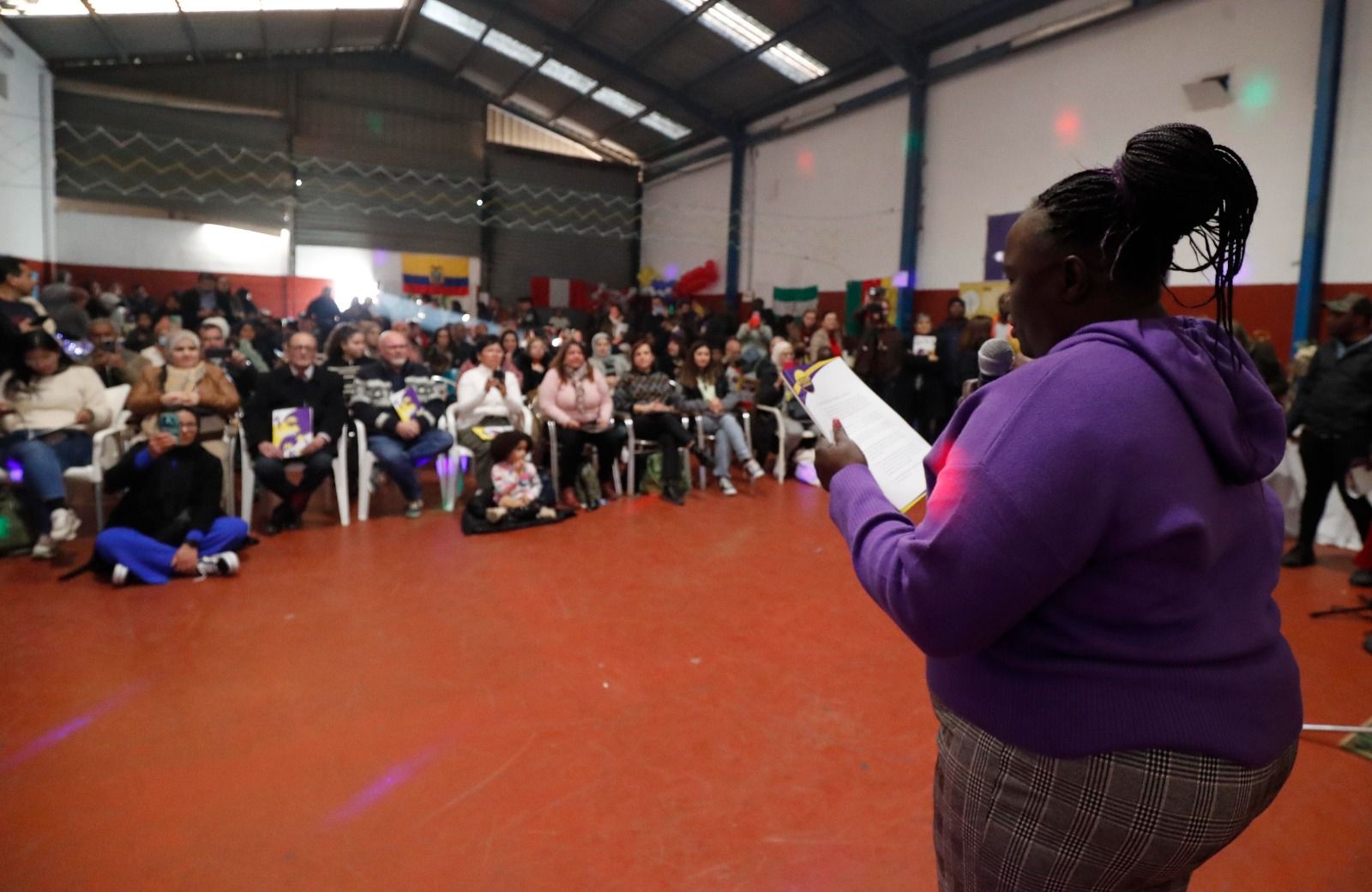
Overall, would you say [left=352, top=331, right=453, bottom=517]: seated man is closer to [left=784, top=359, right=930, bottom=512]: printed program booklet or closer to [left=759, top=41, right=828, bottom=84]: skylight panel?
[left=784, top=359, right=930, bottom=512]: printed program booklet

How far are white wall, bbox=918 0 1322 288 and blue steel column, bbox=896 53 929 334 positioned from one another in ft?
0.34

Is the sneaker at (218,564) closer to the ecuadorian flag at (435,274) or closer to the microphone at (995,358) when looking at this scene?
the microphone at (995,358)

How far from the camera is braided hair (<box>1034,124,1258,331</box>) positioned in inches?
28.2

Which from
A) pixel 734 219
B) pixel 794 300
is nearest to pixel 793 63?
pixel 734 219

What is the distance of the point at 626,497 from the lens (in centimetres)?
538

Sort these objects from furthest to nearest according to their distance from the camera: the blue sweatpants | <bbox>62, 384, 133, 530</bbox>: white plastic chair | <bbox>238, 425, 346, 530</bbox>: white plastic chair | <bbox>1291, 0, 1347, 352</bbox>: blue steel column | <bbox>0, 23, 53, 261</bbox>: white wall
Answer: <bbox>0, 23, 53, 261</bbox>: white wall
<bbox>1291, 0, 1347, 352</bbox>: blue steel column
<bbox>238, 425, 346, 530</bbox>: white plastic chair
<bbox>62, 384, 133, 530</bbox>: white plastic chair
the blue sweatpants

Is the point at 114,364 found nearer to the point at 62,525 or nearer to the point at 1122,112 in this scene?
the point at 62,525

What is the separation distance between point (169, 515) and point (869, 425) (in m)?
3.51

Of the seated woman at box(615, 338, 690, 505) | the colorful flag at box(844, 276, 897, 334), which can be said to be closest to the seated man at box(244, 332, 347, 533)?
the seated woman at box(615, 338, 690, 505)

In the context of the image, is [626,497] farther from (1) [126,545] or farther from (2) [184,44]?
(2) [184,44]

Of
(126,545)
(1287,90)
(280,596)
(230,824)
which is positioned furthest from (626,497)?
(1287,90)

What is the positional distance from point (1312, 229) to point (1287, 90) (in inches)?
40.1

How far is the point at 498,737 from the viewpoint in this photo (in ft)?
7.26

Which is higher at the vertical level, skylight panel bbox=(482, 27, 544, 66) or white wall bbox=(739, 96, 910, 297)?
skylight panel bbox=(482, 27, 544, 66)
